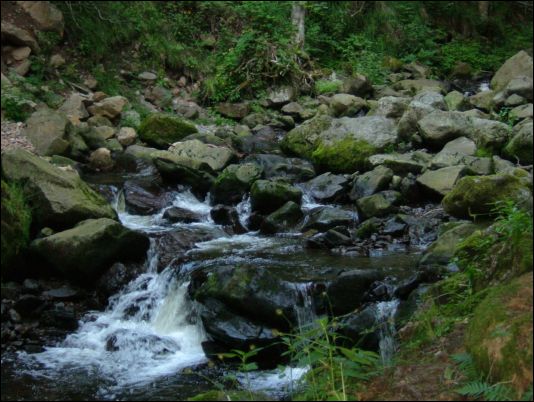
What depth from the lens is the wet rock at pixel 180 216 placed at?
28.1ft

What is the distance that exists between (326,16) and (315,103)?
168 inches

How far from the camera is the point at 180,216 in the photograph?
859 centimetres

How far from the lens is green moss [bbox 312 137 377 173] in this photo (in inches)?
402

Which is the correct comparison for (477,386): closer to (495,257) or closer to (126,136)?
(495,257)

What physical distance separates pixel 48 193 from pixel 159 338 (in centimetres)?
233

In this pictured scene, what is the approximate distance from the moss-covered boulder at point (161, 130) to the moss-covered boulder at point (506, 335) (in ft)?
28.7

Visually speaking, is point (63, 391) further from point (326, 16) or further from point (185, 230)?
point (326, 16)

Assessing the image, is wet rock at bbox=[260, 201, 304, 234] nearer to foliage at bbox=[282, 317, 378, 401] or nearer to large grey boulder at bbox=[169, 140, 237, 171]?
large grey boulder at bbox=[169, 140, 237, 171]

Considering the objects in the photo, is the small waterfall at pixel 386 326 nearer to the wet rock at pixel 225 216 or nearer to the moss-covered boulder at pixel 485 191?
the moss-covered boulder at pixel 485 191

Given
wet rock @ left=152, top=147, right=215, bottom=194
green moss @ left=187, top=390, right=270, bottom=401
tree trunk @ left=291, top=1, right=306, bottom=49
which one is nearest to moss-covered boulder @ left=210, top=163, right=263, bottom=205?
wet rock @ left=152, top=147, right=215, bottom=194

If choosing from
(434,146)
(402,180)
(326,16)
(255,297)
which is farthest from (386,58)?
(255,297)

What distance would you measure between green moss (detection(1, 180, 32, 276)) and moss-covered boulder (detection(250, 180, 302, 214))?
3.13 metres

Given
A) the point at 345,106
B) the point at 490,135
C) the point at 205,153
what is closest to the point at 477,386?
the point at 490,135

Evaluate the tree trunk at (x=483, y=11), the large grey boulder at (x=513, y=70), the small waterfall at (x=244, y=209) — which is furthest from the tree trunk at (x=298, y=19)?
the small waterfall at (x=244, y=209)
